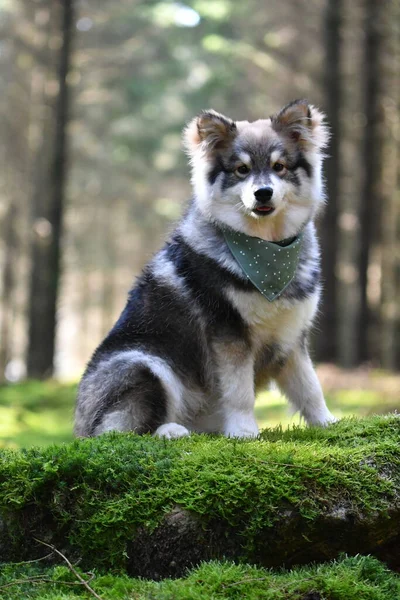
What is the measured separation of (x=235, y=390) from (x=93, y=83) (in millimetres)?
12423

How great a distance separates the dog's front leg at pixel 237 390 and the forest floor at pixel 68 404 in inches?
117

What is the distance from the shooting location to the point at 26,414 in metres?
9.45

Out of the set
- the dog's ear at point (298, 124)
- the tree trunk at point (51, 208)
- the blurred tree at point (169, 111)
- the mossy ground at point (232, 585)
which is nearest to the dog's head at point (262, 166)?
the dog's ear at point (298, 124)

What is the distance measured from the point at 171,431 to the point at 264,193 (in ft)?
5.30

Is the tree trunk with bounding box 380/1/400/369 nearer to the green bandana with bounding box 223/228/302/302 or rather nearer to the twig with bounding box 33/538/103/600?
the green bandana with bounding box 223/228/302/302

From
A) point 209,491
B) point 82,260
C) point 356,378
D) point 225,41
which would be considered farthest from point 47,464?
point 82,260

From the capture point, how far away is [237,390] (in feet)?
14.5

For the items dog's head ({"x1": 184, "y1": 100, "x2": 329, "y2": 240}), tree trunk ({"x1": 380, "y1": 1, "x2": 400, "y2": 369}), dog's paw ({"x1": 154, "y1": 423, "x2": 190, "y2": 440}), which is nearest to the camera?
dog's paw ({"x1": 154, "y1": 423, "x2": 190, "y2": 440})

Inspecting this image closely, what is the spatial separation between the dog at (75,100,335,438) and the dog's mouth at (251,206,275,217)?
1 centimetres

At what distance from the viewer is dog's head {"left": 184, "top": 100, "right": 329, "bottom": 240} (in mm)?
4520

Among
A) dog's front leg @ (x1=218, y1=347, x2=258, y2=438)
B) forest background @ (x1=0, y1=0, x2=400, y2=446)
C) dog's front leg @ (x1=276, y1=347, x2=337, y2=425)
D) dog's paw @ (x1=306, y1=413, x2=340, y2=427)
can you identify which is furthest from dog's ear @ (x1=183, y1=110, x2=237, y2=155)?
forest background @ (x1=0, y1=0, x2=400, y2=446)

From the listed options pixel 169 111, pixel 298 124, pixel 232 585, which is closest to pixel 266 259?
pixel 298 124

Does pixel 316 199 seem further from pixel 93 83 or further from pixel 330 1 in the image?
pixel 93 83

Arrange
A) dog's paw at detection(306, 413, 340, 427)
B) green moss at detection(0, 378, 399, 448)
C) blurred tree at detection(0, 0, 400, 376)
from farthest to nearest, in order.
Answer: blurred tree at detection(0, 0, 400, 376) → green moss at detection(0, 378, 399, 448) → dog's paw at detection(306, 413, 340, 427)
